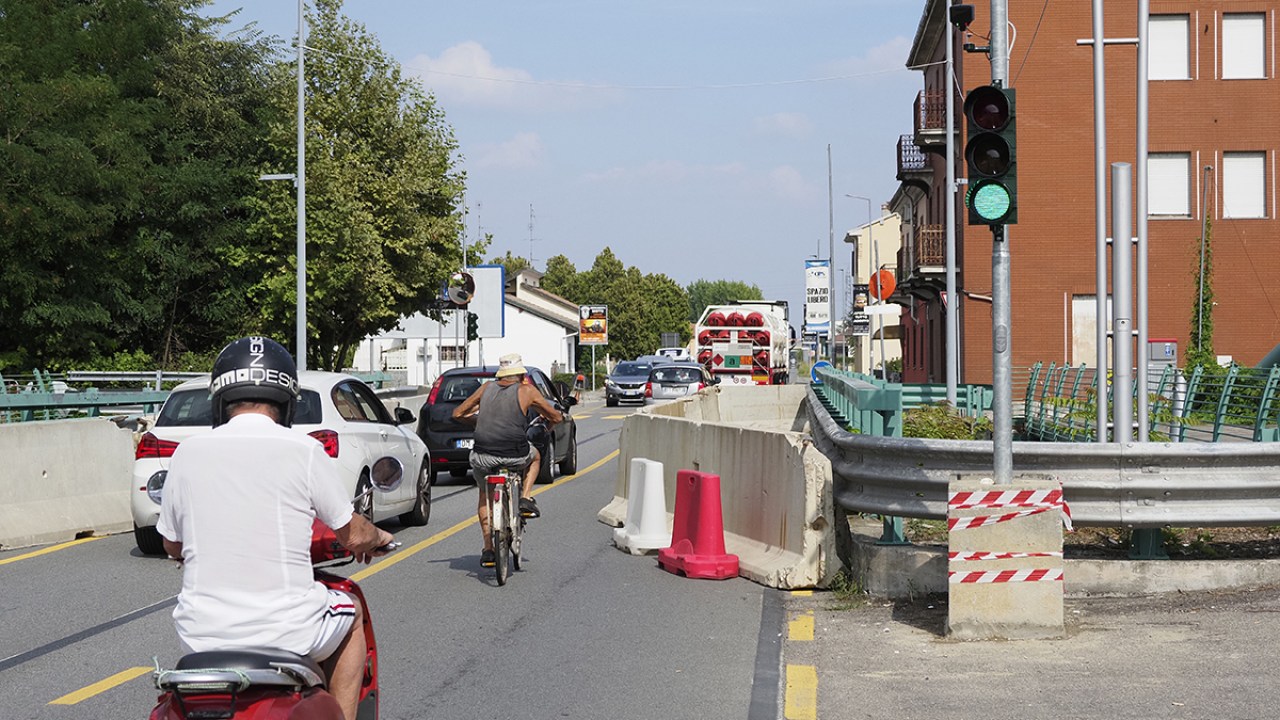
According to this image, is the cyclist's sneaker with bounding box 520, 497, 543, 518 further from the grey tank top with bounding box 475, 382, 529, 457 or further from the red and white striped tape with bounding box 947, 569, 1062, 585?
the red and white striped tape with bounding box 947, 569, 1062, 585

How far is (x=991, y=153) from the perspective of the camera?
914 centimetres

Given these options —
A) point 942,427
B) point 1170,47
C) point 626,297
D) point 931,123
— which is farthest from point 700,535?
point 626,297

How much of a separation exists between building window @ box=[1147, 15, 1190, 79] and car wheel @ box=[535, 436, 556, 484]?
1088 inches

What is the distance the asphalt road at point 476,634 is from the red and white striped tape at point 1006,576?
3.82 ft

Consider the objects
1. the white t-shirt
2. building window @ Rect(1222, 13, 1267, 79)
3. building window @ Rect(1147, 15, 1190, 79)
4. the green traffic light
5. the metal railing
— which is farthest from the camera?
building window @ Rect(1222, 13, 1267, 79)

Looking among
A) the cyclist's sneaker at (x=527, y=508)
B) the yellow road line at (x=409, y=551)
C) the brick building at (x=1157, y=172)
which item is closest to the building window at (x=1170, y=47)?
the brick building at (x=1157, y=172)

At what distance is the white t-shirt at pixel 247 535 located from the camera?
4055mm

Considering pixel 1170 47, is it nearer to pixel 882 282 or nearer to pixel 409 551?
pixel 882 282

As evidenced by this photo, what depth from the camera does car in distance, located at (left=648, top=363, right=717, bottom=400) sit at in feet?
140

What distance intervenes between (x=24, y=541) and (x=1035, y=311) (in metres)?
33.6

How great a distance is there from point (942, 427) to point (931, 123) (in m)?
26.6

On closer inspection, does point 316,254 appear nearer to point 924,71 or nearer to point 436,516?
point 924,71

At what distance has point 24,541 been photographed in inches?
533

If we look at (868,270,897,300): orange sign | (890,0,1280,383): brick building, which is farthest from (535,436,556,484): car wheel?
(890,0,1280,383): brick building
